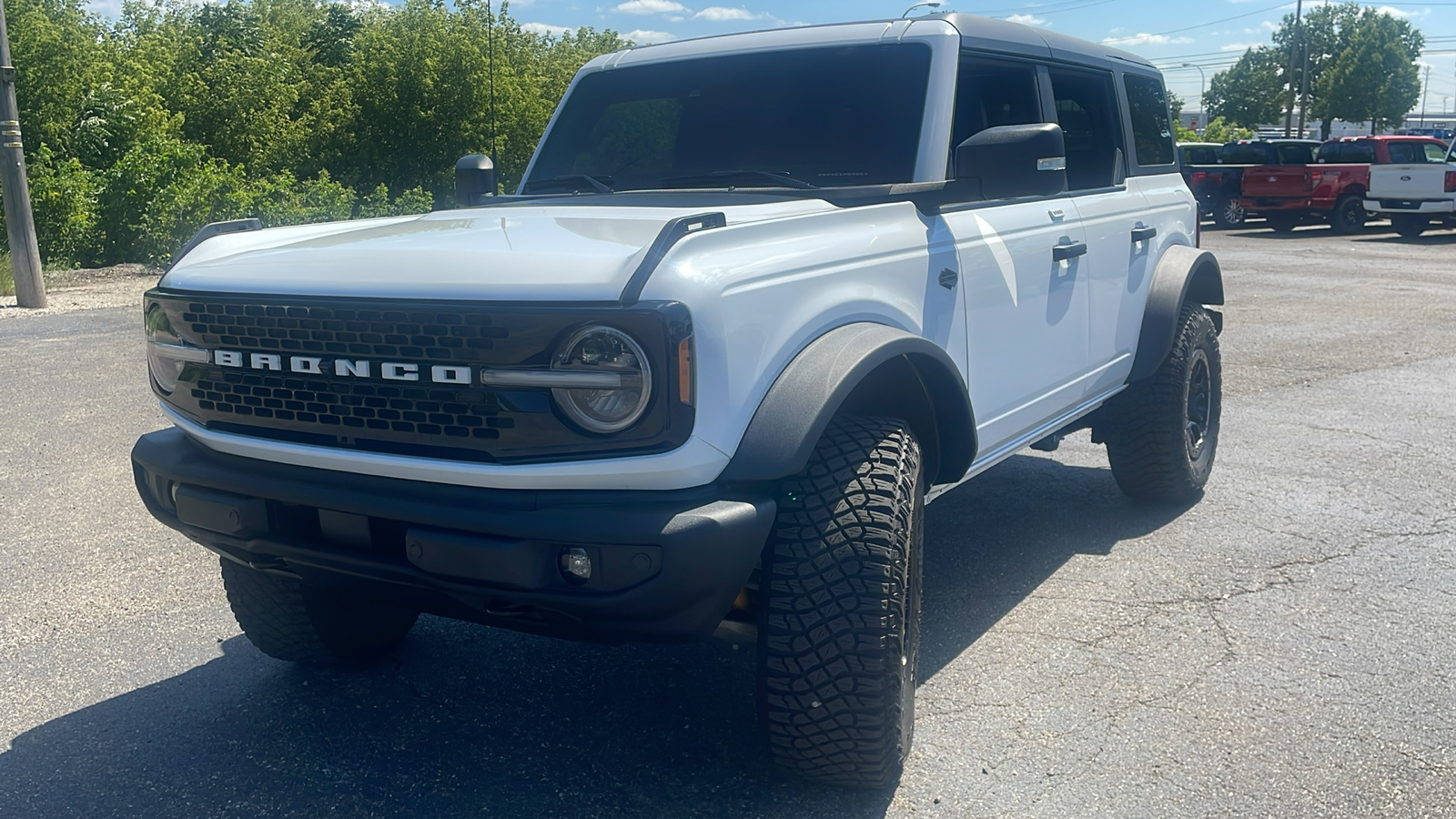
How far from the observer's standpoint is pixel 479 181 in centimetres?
488

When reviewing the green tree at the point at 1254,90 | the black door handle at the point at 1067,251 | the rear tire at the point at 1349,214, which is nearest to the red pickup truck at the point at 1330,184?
the rear tire at the point at 1349,214

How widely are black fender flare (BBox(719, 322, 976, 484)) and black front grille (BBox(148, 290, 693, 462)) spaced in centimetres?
23

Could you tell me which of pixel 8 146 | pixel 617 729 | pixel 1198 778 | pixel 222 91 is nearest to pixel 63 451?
pixel 617 729

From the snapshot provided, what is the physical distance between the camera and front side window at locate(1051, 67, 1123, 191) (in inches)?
184

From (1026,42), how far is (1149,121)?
1314 mm

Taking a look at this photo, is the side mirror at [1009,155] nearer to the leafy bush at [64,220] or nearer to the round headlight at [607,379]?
the round headlight at [607,379]

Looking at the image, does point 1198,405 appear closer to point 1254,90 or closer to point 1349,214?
point 1349,214

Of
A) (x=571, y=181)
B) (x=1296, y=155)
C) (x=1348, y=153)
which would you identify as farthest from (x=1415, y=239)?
(x=571, y=181)

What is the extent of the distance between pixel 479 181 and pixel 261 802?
269 centimetres

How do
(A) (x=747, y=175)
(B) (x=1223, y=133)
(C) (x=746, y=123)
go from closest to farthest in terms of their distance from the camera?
(A) (x=747, y=175) < (C) (x=746, y=123) < (B) (x=1223, y=133)

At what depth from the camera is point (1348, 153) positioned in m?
24.0

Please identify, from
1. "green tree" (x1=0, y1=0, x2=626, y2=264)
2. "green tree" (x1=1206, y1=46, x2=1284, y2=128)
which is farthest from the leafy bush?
"green tree" (x1=1206, y1=46, x2=1284, y2=128)

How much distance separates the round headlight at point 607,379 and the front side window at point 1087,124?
108 inches

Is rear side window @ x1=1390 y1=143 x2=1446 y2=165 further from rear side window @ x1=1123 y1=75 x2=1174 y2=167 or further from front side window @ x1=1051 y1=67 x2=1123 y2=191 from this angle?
front side window @ x1=1051 y1=67 x2=1123 y2=191
